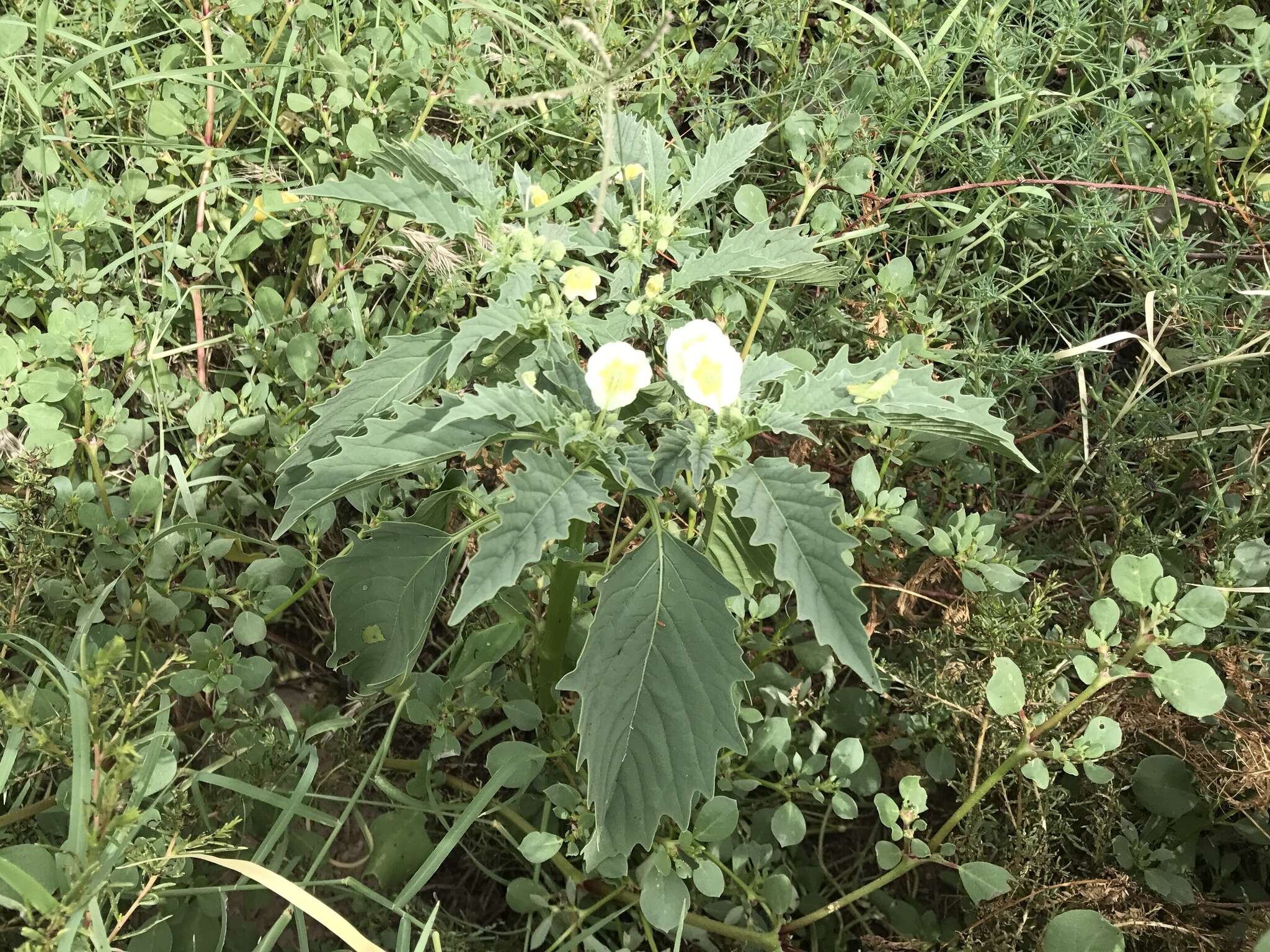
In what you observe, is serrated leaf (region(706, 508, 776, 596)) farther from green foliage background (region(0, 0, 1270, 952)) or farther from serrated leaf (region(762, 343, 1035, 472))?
serrated leaf (region(762, 343, 1035, 472))

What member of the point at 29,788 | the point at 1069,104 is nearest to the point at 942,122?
the point at 1069,104

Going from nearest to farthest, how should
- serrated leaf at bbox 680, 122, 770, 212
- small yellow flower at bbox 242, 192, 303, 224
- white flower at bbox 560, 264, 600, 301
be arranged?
1. white flower at bbox 560, 264, 600, 301
2. serrated leaf at bbox 680, 122, 770, 212
3. small yellow flower at bbox 242, 192, 303, 224

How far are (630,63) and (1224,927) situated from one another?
62.4 inches

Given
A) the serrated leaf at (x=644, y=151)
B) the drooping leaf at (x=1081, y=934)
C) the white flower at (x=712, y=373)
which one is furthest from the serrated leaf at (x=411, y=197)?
the drooping leaf at (x=1081, y=934)

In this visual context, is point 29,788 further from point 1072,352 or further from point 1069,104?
point 1069,104

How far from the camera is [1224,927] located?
1446 mm

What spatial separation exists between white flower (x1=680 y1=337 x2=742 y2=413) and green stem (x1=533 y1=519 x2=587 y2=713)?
273mm

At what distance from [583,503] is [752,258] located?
0.49 m

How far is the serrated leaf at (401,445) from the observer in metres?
1.15

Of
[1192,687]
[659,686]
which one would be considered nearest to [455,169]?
[659,686]

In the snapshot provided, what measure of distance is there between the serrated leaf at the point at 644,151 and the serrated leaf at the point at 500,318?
28 cm

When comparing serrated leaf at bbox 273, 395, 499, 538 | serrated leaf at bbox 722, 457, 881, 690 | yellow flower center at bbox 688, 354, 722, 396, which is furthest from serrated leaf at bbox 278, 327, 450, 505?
serrated leaf at bbox 722, 457, 881, 690

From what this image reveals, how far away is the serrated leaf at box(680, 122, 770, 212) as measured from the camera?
143 cm

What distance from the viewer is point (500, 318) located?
1.18 m
